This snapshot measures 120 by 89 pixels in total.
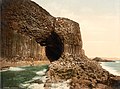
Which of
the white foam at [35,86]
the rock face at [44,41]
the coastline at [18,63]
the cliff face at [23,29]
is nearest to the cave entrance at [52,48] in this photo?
the rock face at [44,41]

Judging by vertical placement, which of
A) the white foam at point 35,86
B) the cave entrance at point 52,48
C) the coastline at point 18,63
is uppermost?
the cave entrance at point 52,48

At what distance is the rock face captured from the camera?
22.5 m

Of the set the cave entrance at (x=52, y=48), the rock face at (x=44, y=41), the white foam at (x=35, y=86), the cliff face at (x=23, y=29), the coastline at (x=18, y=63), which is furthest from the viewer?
the cave entrance at (x=52, y=48)

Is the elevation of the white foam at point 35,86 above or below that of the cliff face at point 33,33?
below

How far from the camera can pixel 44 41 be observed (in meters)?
39.3

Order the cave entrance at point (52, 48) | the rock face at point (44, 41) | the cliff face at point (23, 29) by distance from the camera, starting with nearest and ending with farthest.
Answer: the rock face at point (44, 41)
the cliff face at point (23, 29)
the cave entrance at point (52, 48)

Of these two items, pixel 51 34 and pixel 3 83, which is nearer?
pixel 3 83

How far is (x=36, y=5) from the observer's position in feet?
122

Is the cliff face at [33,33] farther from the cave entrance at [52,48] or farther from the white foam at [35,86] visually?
the white foam at [35,86]

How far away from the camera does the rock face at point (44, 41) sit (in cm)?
2252

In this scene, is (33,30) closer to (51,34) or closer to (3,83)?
(51,34)

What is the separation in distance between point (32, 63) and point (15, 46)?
5024 mm

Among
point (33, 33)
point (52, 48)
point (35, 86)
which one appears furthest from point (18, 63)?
point (35, 86)

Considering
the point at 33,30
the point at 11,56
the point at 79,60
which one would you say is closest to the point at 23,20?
the point at 33,30
